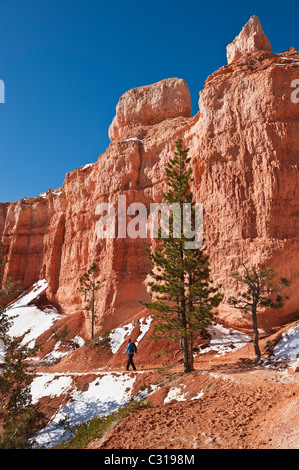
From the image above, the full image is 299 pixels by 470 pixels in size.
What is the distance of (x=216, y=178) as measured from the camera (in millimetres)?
26172

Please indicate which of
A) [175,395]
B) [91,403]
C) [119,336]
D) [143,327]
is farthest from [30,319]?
[175,395]

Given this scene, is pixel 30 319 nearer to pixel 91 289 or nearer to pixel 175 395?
pixel 91 289

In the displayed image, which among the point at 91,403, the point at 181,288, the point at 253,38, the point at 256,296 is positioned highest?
the point at 253,38

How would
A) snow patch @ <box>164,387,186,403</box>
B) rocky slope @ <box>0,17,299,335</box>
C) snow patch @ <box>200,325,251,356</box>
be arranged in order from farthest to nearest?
rocky slope @ <box>0,17,299,335</box>, snow patch @ <box>200,325,251,356</box>, snow patch @ <box>164,387,186,403</box>

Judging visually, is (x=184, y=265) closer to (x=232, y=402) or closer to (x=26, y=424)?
(x=232, y=402)

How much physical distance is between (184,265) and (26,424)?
11.5 meters

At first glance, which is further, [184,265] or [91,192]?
[91,192]

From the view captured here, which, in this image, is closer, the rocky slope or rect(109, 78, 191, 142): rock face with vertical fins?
the rocky slope

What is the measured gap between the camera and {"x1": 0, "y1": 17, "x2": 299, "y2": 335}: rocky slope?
74.6 ft

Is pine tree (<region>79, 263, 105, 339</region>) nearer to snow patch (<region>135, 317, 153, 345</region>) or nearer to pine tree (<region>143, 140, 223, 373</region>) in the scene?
snow patch (<region>135, 317, 153, 345</region>)

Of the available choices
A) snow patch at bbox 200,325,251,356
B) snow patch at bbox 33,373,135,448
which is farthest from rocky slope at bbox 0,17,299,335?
snow patch at bbox 33,373,135,448

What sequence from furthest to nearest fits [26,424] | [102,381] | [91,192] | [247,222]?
[91,192] → [247,222] → [102,381] → [26,424]

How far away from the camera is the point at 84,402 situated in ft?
57.0
